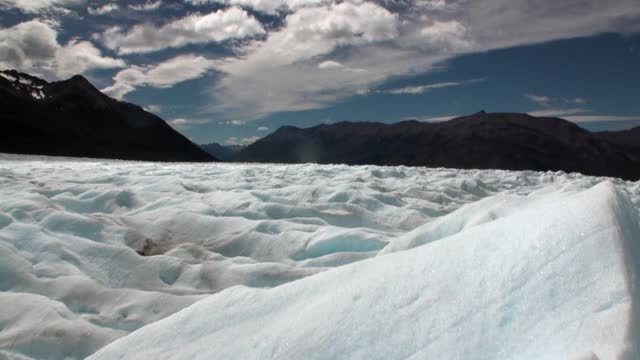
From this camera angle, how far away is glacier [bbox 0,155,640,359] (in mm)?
1393

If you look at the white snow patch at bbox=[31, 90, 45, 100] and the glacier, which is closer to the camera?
the glacier

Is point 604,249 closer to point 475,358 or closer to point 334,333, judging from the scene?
point 475,358

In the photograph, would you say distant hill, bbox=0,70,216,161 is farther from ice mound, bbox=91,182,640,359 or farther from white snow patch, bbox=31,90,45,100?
ice mound, bbox=91,182,640,359

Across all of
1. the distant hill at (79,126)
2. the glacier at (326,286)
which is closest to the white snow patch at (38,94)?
the distant hill at (79,126)

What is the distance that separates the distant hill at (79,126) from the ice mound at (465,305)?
416ft

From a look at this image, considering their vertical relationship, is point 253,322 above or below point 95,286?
above

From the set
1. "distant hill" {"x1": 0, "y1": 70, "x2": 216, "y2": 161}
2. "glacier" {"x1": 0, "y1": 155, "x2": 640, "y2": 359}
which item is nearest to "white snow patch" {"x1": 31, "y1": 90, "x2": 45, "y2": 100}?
"distant hill" {"x1": 0, "y1": 70, "x2": 216, "y2": 161}

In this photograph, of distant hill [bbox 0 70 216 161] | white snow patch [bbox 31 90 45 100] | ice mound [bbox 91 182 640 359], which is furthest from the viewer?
white snow patch [bbox 31 90 45 100]

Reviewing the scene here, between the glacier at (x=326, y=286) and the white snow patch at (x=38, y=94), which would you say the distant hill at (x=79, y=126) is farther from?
the glacier at (x=326, y=286)

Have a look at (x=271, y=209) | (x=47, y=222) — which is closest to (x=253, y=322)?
(x=47, y=222)

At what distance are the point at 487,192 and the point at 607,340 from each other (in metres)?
8.37

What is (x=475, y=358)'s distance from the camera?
1350mm

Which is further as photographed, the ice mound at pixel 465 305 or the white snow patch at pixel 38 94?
the white snow patch at pixel 38 94

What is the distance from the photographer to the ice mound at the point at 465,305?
4.38 feet
